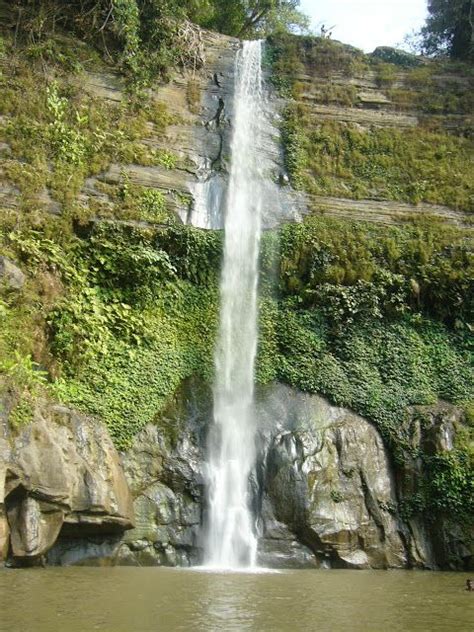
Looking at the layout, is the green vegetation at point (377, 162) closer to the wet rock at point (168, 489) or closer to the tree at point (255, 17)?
the wet rock at point (168, 489)

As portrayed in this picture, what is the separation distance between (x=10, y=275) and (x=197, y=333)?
13.9ft

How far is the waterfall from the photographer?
40.3 feet

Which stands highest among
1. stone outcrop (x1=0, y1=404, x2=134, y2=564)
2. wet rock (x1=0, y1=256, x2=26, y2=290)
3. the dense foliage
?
the dense foliage

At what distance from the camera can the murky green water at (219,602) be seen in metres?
5.80

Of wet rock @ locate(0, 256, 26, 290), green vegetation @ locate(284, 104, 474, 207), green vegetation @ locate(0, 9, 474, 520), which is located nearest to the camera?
wet rock @ locate(0, 256, 26, 290)

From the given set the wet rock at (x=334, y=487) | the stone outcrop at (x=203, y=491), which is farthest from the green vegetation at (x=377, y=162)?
the wet rock at (x=334, y=487)

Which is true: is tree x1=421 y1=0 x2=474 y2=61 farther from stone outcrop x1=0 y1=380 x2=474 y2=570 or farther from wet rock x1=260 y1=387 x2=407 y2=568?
wet rock x1=260 y1=387 x2=407 y2=568

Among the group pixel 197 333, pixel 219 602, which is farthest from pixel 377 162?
pixel 219 602

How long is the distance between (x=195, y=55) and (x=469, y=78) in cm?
788

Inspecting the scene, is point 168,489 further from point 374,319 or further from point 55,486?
point 374,319

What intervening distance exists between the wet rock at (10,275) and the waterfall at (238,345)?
4.38 meters

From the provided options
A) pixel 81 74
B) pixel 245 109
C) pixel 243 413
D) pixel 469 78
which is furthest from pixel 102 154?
pixel 469 78

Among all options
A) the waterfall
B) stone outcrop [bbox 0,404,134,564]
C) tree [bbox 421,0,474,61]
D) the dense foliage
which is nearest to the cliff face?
stone outcrop [bbox 0,404,134,564]

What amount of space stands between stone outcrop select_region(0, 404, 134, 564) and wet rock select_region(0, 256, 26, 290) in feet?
8.03
